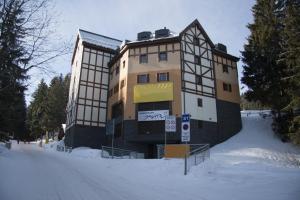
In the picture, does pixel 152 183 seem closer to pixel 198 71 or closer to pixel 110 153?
pixel 110 153

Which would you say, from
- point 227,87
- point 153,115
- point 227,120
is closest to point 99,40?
point 153,115

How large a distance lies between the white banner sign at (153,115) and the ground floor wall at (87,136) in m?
9.24

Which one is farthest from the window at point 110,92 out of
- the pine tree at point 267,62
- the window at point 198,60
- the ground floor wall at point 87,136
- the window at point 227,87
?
the pine tree at point 267,62

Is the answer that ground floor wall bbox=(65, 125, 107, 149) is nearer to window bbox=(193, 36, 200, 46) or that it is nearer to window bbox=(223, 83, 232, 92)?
window bbox=(193, 36, 200, 46)

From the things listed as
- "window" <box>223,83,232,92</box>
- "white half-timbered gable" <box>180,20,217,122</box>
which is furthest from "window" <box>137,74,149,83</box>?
"window" <box>223,83,232,92</box>

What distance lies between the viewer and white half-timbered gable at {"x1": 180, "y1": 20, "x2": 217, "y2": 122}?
32469mm

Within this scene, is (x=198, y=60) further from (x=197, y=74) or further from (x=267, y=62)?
(x=267, y=62)

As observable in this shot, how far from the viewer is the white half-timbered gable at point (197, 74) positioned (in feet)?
107

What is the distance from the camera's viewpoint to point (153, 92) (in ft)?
107

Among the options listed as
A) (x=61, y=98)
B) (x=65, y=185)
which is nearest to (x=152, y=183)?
(x=65, y=185)

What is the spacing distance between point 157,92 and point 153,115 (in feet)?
8.99

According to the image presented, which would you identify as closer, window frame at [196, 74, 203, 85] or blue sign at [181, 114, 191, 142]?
blue sign at [181, 114, 191, 142]

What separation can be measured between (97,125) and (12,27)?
28921 millimetres

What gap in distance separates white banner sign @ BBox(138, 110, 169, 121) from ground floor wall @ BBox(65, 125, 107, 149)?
9.24m
